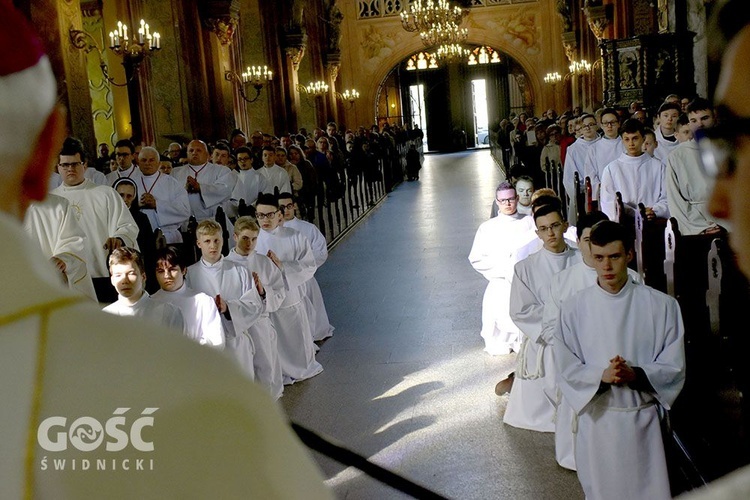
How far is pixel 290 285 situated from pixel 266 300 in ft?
2.41

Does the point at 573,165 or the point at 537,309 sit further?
the point at 573,165

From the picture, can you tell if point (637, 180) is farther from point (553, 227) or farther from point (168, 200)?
point (168, 200)

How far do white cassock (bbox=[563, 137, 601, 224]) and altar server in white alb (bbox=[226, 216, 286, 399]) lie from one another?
656 cm

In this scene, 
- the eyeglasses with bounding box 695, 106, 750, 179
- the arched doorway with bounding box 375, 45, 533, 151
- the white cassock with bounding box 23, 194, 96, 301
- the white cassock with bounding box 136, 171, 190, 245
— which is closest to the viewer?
the eyeglasses with bounding box 695, 106, 750, 179

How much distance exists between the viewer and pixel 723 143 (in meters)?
0.76

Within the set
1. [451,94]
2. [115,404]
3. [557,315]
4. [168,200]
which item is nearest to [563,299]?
[557,315]

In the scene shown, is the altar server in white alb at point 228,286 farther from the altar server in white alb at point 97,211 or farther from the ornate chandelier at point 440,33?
the ornate chandelier at point 440,33

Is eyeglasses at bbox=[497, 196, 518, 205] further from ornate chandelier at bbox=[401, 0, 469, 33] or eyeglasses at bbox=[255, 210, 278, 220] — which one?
ornate chandelier at bbox=[401, 0, 469, 33]

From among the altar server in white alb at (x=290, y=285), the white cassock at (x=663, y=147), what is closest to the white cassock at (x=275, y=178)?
the altar server in white alb at (x=290, y=285)

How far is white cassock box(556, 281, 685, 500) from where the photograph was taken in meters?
4.99

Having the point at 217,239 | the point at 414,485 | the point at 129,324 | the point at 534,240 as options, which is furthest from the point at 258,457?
the point at 534,240

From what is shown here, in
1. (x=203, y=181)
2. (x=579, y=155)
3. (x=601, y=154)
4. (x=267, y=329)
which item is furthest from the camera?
(x=579, y=155)

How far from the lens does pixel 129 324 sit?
88 cm

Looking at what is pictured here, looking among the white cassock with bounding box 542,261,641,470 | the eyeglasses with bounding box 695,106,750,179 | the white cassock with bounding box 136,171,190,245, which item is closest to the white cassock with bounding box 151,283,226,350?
the white cassock with bounding box 542,261,641,470
